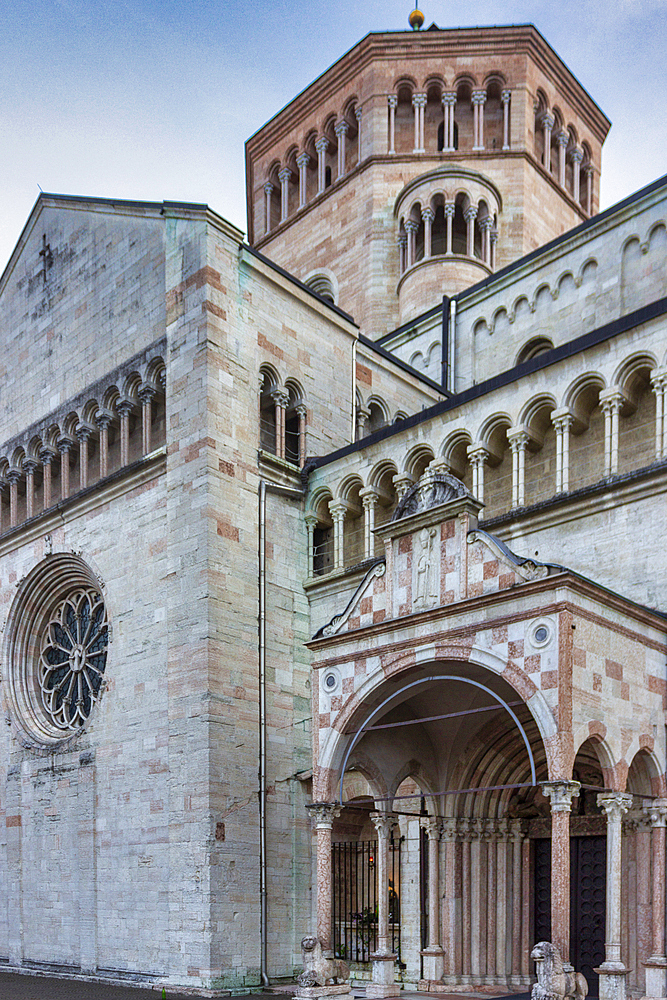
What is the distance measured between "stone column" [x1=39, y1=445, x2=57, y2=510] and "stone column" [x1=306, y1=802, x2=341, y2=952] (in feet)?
39.1

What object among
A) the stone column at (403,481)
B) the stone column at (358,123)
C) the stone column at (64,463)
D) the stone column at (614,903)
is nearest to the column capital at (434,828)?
the stone column at (614,903)

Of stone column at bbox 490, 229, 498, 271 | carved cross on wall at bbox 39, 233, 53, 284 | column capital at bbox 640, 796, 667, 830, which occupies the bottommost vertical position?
column capital at bbox 640, 796, 667, 830

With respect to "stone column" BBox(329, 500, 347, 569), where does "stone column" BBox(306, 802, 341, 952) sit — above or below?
below

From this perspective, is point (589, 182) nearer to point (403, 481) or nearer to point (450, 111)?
point (450, 111)

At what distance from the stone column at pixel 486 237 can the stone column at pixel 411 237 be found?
1965mm

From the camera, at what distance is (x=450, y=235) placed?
32375mm

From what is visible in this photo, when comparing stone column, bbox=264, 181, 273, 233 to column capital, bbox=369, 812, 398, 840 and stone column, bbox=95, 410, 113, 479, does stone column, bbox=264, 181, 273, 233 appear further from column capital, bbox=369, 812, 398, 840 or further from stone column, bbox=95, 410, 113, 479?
column capital, bbox=369, 812, 398, 840

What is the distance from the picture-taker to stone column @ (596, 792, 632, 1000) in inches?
512

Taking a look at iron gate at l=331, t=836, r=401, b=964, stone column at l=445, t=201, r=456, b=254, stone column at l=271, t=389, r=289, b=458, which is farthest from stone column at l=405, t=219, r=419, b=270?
iron gate at l=331, t=836, r=401, b=964

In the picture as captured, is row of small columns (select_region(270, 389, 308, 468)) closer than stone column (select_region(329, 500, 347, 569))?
No

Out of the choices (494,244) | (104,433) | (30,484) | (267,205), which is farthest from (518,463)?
(267,205)

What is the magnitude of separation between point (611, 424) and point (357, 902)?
10.6 m

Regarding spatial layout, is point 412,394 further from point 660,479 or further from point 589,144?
point 589,144

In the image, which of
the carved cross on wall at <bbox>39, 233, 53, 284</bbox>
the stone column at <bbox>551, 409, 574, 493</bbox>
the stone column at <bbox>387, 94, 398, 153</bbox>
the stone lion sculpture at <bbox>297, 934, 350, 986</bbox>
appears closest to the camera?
the stone lion sculpture at <bbox>297, 934, 350, 986</bbox>
